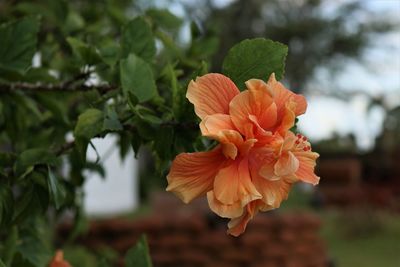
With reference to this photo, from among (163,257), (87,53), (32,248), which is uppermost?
(87,53)

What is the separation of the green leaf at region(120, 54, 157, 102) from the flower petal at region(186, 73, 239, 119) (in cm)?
16

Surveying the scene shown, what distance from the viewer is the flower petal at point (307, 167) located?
69 cm

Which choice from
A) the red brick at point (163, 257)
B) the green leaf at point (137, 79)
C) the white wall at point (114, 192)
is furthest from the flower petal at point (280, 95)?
the white wall at point (114, 192)

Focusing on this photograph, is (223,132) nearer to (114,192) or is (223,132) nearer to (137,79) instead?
(137,79)

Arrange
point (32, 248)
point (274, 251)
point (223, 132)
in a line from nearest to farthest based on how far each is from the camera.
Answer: point (223, 132), point (32, 248), point (274, 251)

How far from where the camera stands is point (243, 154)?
668 mm

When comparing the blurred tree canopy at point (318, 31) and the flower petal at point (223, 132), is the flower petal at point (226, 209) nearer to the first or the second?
the flower petal at point (223, 132)

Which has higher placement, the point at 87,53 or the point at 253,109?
the point at 253,109

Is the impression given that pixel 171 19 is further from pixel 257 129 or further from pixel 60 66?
pixel 257 129

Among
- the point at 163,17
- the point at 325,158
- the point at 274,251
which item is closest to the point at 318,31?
the point at 325,158

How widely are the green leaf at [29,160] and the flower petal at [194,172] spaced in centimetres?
26

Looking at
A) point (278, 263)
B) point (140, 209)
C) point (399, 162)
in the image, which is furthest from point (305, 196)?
point (278, 263)

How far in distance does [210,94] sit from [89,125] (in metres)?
0.21

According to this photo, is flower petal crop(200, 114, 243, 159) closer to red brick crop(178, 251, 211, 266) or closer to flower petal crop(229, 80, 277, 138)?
flower petal crop(229, 80, 277, 138)
